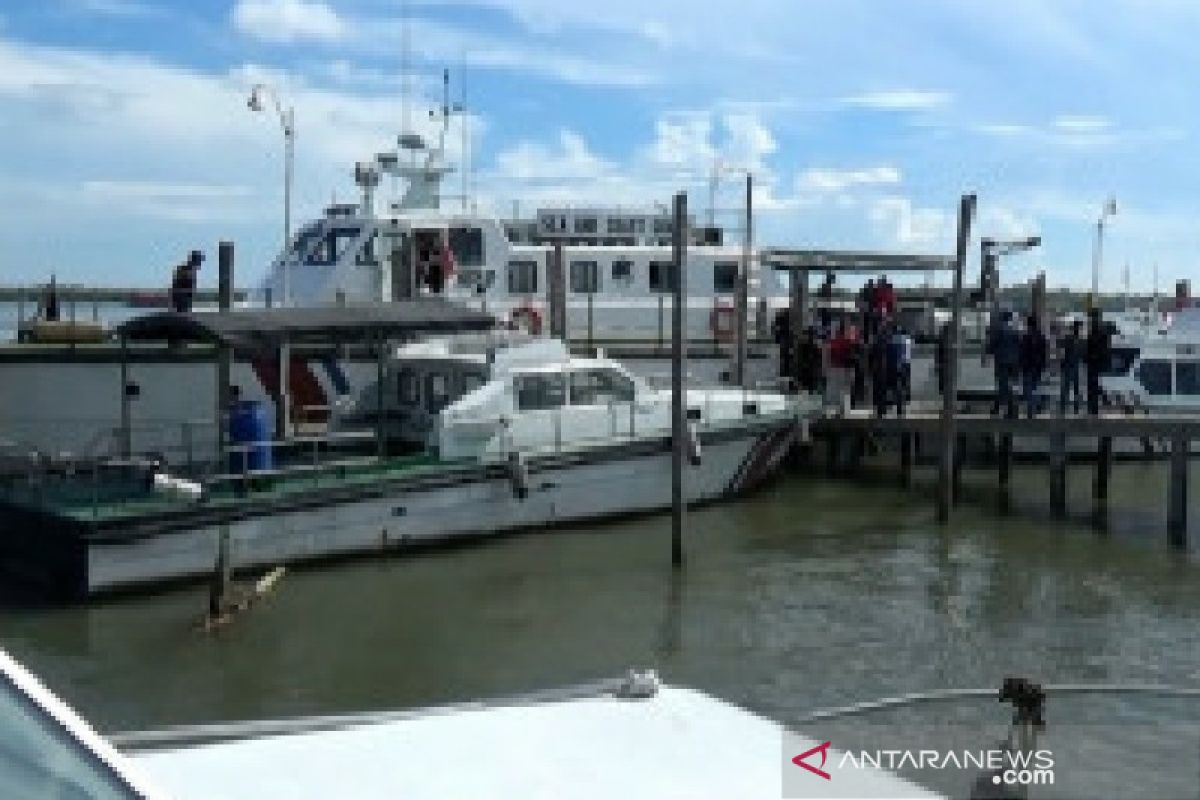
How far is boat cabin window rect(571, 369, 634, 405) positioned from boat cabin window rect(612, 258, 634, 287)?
7.11m

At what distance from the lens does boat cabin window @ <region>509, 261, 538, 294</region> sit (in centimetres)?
2564

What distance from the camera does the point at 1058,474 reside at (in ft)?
69.5

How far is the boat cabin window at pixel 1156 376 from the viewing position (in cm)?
2741

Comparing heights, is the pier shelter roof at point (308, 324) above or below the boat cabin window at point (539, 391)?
above

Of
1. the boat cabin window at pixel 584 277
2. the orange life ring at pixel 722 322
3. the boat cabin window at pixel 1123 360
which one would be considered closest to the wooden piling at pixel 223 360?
the boat cabin window at pixel 584 277

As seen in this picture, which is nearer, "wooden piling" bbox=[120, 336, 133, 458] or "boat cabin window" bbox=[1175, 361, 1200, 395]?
"wooden piling" bbox=[120, 336, 133, 458]

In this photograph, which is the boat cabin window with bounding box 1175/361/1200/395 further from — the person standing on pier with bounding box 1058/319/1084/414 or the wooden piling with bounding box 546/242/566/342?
the wooden piling with bounding box 546/242/566/342

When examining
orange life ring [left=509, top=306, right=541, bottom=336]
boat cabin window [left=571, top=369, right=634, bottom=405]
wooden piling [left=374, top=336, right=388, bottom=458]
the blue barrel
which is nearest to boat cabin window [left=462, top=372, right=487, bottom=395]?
wooden piling [left=374, top=336, right=388, bottom=458]

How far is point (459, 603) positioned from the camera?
15.3m

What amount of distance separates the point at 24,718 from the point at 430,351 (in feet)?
58.6

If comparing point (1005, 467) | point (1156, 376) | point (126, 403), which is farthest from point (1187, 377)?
point (126, 403)

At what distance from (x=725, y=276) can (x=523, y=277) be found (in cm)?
393

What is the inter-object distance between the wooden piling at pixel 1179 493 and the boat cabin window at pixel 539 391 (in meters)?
7.88

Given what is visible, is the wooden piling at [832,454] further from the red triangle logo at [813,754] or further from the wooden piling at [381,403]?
the red triangle logo at [813,754]
